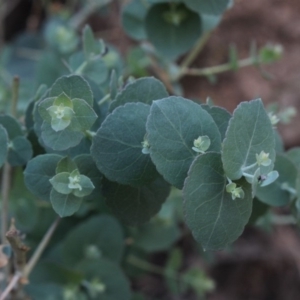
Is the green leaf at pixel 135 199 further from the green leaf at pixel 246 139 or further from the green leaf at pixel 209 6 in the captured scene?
the green leaf at pixel 209 6

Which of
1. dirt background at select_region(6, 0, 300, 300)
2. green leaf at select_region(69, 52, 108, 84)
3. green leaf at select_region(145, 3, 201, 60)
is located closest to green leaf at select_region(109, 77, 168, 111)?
green leaf at select_region(69, 52, 108, 84)

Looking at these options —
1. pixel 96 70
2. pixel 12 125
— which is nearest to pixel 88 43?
pixel 96 70

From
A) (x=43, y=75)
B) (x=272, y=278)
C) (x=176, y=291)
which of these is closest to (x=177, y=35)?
(x=43, y=75)

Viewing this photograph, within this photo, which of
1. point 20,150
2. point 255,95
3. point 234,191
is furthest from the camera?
point 255,95

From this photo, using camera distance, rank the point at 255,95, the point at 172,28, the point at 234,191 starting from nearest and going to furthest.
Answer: the point at 234,191, the point at 172,28, the point at 255,95

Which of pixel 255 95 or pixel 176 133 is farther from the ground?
pixel 176 133

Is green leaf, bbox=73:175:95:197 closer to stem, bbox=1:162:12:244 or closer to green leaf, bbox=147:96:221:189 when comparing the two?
green leaf, bbox=147:96:221:189

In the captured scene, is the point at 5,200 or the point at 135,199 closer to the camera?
the point at 135,199

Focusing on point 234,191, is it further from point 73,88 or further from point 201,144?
point 73,88
